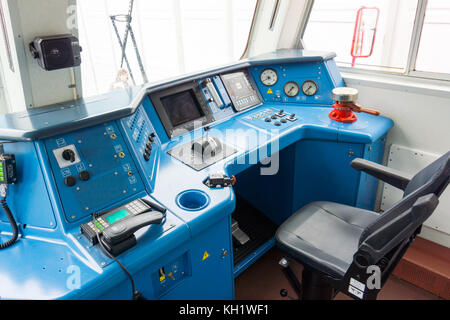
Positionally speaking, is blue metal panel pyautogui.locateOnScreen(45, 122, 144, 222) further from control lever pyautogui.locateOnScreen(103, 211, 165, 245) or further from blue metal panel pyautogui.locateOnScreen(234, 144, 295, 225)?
blue metal panel pyautogui.locateOnScreen(234, 144, 295, 225)

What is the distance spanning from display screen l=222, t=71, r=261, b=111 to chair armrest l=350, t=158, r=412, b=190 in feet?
2.95

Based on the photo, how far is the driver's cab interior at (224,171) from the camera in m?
1.15

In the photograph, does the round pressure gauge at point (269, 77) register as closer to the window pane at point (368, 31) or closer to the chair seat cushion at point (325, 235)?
the window pane at point (368, 31)

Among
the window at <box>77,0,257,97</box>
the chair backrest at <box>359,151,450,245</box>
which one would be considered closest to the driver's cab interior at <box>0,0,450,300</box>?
the chair backrest at <box>359,151,450,245</box>

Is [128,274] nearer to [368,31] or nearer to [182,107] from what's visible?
[182,107]

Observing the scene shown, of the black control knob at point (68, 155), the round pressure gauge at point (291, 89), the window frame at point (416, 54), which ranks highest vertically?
the window frame at point (416, 54)

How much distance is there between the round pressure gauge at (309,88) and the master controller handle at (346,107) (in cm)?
27

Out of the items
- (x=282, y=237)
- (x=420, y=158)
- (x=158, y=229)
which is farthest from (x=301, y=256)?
(x=420, y=158)

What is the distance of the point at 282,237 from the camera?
1531mm

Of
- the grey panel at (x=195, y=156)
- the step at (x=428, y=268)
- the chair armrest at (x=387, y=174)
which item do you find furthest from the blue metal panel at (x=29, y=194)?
the step at (x=428, y=268)

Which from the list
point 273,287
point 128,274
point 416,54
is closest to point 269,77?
point 416,54

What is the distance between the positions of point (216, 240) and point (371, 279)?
2.03ft

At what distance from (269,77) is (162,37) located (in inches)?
204
